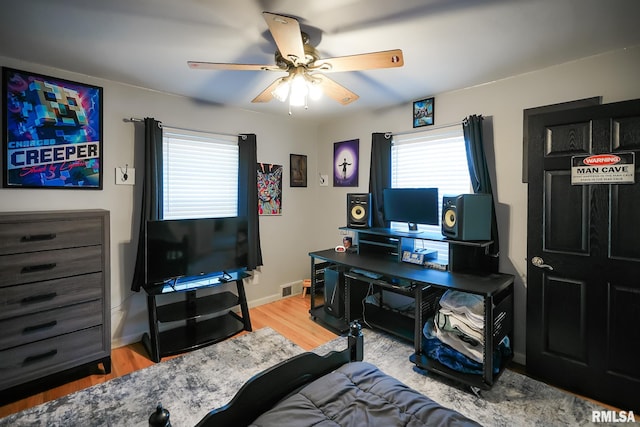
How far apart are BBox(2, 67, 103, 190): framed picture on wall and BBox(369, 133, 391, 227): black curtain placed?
256cm

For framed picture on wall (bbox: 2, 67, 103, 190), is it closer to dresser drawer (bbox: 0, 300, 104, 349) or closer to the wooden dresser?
the wooden dresser

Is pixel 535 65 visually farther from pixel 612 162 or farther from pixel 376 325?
pixel 376 325

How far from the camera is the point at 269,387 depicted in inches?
47.9

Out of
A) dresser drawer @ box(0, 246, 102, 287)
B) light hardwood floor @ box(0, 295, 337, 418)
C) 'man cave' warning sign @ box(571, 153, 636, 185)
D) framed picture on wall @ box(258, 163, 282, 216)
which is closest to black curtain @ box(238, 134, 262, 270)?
framed picture on wall @ box(258, 163, 282, 216)

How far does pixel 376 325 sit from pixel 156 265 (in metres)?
2.08

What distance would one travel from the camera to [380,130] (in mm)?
3398

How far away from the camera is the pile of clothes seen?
213 cm

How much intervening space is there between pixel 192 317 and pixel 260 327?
→ 710 mm

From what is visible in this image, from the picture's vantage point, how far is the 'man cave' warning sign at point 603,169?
73.3 inches

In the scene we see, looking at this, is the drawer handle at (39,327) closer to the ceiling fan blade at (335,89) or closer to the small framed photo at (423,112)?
the ceiling fan blade at (335,89)

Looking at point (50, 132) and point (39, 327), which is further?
point (50, 132)

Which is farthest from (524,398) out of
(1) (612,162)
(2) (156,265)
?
(2) (156,265)

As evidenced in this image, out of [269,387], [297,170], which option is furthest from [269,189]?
Answer: [269,387]

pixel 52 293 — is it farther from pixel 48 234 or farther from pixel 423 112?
pixel 423 112
